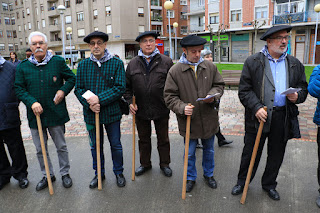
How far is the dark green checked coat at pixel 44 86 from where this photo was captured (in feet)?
12.1

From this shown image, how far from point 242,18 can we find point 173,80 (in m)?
34.9

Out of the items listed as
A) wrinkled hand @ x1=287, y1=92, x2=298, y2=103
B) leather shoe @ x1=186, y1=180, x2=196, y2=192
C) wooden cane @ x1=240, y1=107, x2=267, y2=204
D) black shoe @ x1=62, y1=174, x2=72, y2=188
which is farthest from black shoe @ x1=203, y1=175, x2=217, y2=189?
black shoe @ x1=62, y1=174, x2=72, y2=188

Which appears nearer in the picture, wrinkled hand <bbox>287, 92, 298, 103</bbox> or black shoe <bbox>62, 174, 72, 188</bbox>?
wrinkled hand <bbox>287, 92, 298, 103</bbox>

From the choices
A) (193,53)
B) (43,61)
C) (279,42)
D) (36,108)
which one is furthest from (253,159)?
(43,61)

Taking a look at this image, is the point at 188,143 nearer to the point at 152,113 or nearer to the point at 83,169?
the point at 152,113

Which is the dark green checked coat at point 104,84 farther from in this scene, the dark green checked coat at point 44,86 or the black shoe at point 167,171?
the black shoe at point 167,171

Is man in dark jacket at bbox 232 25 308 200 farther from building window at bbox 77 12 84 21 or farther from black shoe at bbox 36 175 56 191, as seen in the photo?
building window at bbox 77 12 84 21

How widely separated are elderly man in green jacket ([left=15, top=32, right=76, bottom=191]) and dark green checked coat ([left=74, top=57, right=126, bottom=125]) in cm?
28

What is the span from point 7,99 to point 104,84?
54.1 inches

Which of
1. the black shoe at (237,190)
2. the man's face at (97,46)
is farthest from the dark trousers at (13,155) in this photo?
the black shoe at (237,190)

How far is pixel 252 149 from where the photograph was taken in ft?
11.7

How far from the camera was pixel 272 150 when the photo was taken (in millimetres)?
3527

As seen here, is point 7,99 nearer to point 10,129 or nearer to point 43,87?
point 10,129

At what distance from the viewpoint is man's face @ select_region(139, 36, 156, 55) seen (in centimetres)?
399
